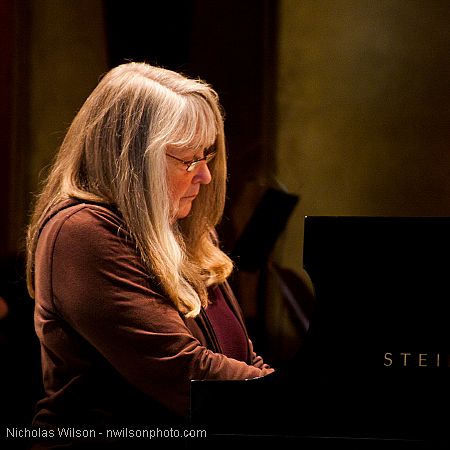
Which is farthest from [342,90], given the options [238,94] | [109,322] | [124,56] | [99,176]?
[109,322]

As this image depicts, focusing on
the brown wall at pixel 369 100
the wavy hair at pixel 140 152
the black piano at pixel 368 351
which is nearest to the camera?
the black piano at pixel 368 351

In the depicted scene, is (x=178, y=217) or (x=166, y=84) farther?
(x=178, y=217)

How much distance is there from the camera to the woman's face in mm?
1866

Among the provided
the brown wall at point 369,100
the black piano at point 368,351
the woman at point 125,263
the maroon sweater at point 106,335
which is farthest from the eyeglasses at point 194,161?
the brown wall at point 369,100

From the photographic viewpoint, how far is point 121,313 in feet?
5.53

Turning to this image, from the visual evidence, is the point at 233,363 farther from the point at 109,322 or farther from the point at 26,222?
the point at 26,222

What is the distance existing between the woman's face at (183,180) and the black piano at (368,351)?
1.46 feet

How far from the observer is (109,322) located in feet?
5.52

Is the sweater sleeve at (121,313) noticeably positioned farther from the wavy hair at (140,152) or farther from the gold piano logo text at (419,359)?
the gold piano logo text at (419,359)

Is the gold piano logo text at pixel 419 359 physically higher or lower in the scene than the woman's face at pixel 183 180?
lower

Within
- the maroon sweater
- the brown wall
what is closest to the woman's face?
the maroon sweater

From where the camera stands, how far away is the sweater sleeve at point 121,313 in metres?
1.68

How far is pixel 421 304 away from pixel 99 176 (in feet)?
2.53

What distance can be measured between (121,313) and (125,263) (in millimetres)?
111
